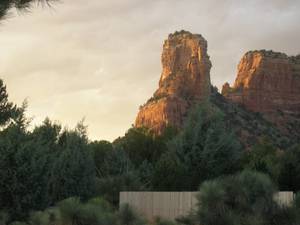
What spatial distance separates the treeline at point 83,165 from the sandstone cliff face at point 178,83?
62.0m

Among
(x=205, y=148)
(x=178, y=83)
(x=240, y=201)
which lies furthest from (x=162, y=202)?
(x=178, y=83)

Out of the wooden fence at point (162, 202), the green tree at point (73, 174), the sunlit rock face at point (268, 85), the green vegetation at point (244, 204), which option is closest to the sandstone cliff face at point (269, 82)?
the sunlit rock face at point (268, 85)

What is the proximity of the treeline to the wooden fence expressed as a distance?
7.04 ft

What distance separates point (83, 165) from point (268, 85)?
105m

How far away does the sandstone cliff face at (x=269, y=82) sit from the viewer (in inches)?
4812

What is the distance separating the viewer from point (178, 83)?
363 ft

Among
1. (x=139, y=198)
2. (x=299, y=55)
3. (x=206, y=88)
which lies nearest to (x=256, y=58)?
(x=299, y=55)

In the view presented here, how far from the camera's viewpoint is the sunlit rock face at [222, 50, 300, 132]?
12050 cm

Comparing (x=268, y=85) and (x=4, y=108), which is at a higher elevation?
(x=268, y=85)

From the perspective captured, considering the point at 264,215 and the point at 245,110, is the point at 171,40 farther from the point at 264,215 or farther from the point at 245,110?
the point at 264,215

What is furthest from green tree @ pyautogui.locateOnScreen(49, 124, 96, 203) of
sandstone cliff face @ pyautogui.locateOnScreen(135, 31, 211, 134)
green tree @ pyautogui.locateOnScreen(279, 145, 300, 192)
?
sandstone cliff face @ pyautogui.locateOnScreen(135, 31, 211, 134)

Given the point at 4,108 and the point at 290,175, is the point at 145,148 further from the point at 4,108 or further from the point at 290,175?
the point at 290,175

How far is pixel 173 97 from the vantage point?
104m

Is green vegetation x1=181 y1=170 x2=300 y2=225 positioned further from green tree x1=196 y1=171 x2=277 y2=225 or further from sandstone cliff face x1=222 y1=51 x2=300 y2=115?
sandstone cliff face x1=222 y1=51 x2=300 y2=115
